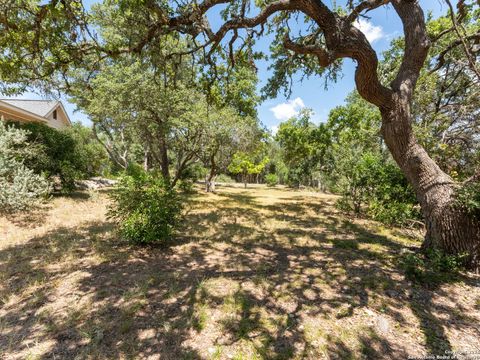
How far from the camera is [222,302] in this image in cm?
319

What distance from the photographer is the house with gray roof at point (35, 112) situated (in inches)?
563

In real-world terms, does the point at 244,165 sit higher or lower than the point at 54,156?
higher

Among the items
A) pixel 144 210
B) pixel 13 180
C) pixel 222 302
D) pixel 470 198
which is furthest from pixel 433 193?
pixel 13 180

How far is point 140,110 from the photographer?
410 inches

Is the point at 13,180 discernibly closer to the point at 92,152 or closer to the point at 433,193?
the point at 433,193

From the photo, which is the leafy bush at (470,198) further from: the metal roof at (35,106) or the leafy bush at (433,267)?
the metal roof at (35,106)

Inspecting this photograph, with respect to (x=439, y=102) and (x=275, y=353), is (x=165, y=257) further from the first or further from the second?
(x=439, y=102)

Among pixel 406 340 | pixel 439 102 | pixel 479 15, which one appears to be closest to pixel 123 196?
pixel 406 340

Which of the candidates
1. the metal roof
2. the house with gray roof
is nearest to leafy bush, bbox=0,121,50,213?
the house with gray roof

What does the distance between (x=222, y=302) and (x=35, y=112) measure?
76.6 feet

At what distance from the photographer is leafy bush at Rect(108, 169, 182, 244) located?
4.94m

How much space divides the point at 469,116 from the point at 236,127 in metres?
9.13

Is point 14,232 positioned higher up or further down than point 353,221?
further down

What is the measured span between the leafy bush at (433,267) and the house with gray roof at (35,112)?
1555 centimetres
